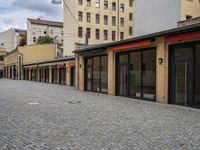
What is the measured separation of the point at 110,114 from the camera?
12.0 metres

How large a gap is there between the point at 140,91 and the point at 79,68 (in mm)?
9949

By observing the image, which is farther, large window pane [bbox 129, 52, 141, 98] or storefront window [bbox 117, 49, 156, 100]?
large window pane [bbox 129, 52, 141, 98]

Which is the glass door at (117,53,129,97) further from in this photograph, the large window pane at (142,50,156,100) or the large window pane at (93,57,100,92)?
the large window pane at (93,57,100,92)

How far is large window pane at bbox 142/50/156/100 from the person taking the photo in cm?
1723

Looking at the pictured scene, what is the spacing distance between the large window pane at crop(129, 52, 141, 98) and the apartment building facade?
1655 cm

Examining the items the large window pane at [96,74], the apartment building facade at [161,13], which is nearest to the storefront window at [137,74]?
the large window pane at [96,74]

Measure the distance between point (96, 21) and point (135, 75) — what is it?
44.0m

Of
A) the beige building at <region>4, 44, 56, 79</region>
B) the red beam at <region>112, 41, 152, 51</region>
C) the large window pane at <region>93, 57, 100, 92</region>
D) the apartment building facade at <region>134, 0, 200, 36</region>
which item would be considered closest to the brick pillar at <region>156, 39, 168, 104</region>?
the red beam at <region>112, 41, 152, 51</region>

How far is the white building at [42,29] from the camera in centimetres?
8650

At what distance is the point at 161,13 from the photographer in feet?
119

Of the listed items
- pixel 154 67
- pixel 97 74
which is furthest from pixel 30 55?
pixel 154 67

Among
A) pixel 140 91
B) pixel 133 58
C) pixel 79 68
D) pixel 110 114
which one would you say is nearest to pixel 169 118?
pixel 110 114

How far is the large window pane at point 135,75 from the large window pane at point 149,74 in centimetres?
49

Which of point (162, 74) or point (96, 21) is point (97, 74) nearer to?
point (162, 74)
